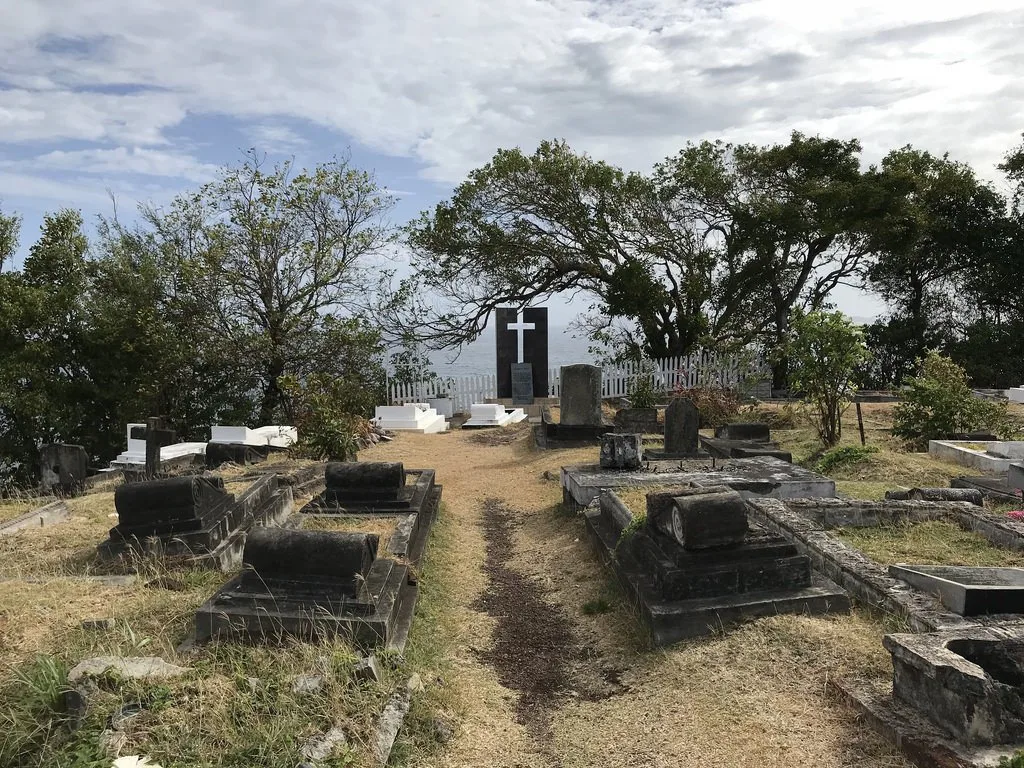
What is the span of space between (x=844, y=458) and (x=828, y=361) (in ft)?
5.96

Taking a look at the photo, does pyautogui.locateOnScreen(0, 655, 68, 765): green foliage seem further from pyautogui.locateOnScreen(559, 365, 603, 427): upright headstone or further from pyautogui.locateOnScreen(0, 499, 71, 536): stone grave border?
pyautogui.locateOnScreen(559, 365, 603, 427): upright headstone

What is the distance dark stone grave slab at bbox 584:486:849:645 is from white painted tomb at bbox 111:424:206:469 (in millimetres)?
8714

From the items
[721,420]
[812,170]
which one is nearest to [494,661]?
[721,420]

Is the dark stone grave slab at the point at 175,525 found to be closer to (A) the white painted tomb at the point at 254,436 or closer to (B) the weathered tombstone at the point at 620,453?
(B) the weathered tombstone at the point at 620,453

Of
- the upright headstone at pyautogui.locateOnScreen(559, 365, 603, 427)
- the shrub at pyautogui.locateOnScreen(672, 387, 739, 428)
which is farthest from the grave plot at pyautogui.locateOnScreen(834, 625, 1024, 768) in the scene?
the shrub at pyautogui.locateOnScreen(672, 387, 739, 428)

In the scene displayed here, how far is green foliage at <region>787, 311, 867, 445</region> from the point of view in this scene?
402 inches

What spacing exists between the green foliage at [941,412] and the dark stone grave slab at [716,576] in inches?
274

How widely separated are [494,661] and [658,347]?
16.9 m

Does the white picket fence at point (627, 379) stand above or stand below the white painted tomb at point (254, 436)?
above

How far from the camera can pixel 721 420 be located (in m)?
12.7

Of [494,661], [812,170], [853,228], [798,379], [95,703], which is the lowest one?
[494,661]

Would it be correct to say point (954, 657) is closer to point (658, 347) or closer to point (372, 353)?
point (372, 353)

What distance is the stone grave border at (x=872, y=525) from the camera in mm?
3908

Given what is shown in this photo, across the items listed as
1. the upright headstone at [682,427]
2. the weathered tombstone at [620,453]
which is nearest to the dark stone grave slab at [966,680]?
the weathered tombstone at [620,453]
